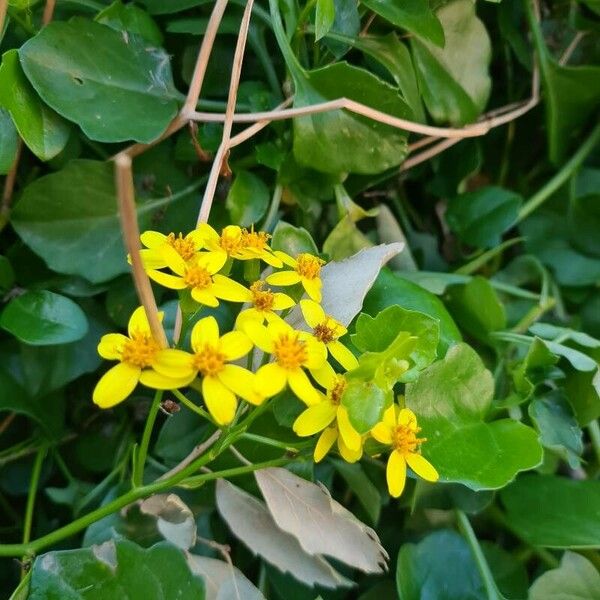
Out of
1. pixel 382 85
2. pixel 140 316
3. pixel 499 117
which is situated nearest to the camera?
pixel 140 316

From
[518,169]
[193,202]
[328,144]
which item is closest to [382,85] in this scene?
[328,144]

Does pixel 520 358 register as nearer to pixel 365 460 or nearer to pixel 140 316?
pixel 365 460

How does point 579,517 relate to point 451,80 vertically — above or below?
below

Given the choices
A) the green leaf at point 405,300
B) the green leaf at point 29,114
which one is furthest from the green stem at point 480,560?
the green leaf at point 29,114

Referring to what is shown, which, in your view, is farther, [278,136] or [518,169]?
[518,169]

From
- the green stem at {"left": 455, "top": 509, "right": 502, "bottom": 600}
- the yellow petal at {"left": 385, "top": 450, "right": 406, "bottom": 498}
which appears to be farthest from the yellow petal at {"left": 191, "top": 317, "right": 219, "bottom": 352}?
the green stem at {"left": 455, "top": 509, "right": 502, "bottom": 600}

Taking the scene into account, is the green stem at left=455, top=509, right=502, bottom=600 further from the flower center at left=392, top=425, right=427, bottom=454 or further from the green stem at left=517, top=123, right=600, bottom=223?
the green stem at left=517, top=123, right=600, bottom=223

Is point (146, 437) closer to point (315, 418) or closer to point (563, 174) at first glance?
point (315, 418)
